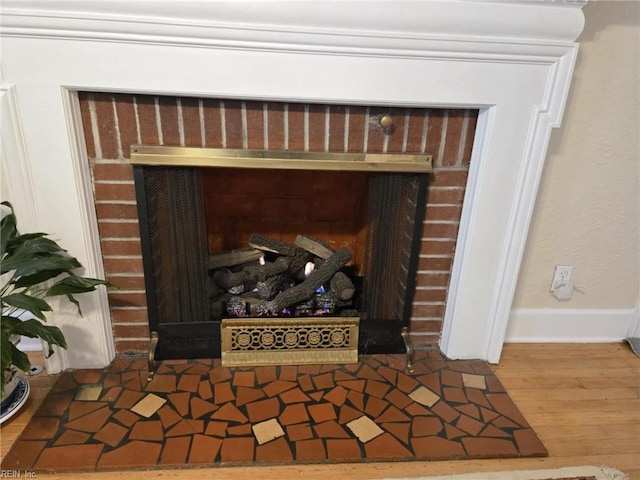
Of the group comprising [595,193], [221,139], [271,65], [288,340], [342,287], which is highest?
[271,65]

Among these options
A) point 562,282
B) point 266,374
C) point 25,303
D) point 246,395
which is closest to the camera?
point 25,303

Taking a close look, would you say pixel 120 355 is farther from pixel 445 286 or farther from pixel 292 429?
pixel 445 286

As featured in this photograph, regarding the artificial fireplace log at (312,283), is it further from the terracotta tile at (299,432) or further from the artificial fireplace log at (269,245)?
the terracotta tile at (299,432)

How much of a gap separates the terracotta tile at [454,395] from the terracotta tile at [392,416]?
7.7 inches

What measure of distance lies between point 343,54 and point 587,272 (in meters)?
1.38

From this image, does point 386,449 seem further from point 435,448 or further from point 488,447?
point 488,447

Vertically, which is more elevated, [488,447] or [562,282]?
[562,282]

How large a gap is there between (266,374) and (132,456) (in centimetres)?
51

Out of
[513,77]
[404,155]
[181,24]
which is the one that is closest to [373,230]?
[404,155]

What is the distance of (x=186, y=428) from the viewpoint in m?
1.36

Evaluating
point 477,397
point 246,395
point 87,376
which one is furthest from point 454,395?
point 87,376

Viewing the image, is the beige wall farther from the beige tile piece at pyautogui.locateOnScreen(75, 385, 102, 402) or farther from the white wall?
the beige tile piece at pyautogui.locateOnScreen(75, 385, 102, 402)

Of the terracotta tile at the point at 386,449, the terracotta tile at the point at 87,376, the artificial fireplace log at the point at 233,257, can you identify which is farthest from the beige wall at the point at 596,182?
the terracotta tile at the point at 87,376

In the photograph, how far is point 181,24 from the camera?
1202 mm
